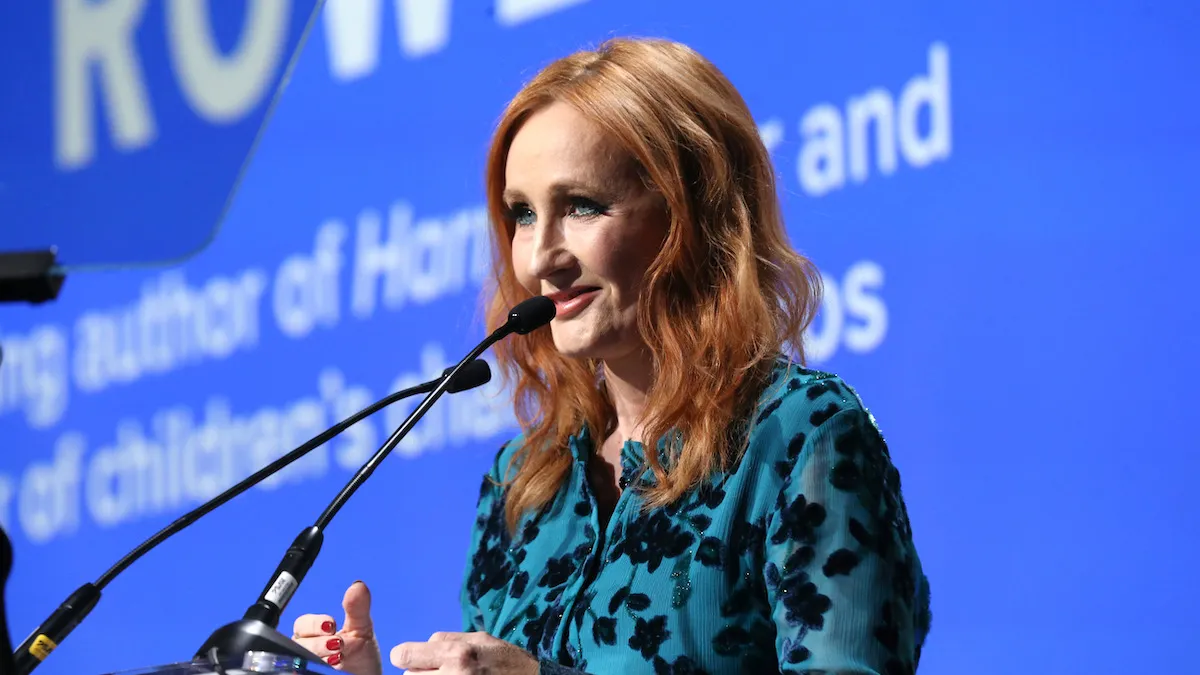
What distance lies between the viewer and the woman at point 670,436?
4.25ft

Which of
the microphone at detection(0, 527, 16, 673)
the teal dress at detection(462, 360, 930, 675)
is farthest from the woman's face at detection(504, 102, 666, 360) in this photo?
the microphone at detection(0, 527, 16, 673)

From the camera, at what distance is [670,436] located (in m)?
1.47

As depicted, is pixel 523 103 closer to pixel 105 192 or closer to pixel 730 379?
pixel 730 379

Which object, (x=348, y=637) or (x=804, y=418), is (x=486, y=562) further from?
(x=804, y=418)

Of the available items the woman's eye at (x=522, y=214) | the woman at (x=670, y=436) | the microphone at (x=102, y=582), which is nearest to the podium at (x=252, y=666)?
the microphone at (x=102, y=582)

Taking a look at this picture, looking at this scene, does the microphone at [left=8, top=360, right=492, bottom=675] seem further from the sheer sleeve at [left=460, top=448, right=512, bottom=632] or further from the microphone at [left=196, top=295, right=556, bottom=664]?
the sheer sleeve at [left=460, top=448, right=512, bottom=632]

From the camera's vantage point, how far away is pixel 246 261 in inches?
111

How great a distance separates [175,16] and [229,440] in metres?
2.06

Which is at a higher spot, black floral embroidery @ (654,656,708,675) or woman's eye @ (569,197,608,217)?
woman's eye @ (569,197,608,217)

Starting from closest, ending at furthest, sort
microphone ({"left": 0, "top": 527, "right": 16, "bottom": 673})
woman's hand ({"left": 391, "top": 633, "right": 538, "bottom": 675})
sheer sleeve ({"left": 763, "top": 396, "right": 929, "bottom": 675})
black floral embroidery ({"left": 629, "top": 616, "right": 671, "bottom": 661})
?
microphone ({"left": 0, "top": 527, "right": 16, "bottom": 673}) < woman's hand ({"left": 391, "top": 633, "right": 538, "bottom": 675}) < sheer sleeve ({"left": 763, "top": 396, "right": 929, "bottom": 675}) < black floral embroidery ({"left": 629, "top": 616, "right": 671, "bottom": 661})

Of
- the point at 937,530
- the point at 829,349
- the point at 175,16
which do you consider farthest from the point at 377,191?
the point at 175,16

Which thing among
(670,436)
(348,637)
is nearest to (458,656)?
(348,637)

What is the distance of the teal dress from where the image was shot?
1.25 metres

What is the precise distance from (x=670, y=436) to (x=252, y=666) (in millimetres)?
662
